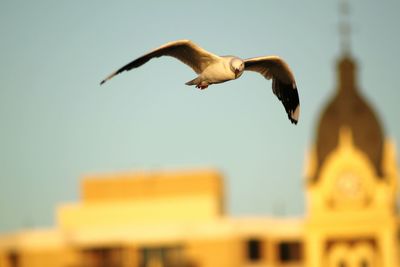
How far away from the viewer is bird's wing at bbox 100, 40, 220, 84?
16.1 meters

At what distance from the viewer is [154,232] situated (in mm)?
87062

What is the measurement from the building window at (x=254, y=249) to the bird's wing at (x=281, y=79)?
233 ft

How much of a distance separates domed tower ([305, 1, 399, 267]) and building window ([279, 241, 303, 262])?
46.0 feet

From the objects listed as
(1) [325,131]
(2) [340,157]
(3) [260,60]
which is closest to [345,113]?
(1) [325,131]

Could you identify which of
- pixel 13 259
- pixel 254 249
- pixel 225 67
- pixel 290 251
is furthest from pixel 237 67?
pixel 13 259

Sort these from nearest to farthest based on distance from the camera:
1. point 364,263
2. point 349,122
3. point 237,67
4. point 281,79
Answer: point 237,67, point 281,79, point 364,263, point 349,122

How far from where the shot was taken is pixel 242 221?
87750mm

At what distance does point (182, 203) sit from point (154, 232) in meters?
4.36

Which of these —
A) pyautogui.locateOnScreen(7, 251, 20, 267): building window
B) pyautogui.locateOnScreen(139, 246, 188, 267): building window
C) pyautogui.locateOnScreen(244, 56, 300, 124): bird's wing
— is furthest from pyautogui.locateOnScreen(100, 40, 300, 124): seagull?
pyautogui.locateOnScreen(7, 251, 20, 267): building window

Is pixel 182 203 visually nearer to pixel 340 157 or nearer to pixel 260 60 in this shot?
pixel 340 157

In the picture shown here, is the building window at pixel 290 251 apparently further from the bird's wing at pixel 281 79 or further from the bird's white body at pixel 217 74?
the bird's white body at pixel 217 74

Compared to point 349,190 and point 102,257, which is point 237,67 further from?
point 102,257

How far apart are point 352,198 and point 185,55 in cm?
5759

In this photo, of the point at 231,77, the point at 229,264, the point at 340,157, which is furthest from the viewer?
the point at 229,264
